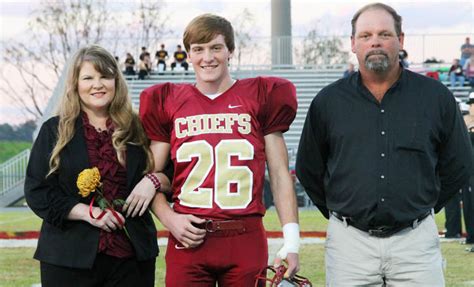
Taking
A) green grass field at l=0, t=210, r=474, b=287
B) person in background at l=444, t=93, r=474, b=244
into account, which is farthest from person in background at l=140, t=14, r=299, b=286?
person in background at l=444, t=93, r=474, b=244

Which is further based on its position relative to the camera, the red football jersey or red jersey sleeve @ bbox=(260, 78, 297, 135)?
red jersey sleeve @ bbox=(260, 78, 297, 135)

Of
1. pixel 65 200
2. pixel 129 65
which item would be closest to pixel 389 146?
pixel 65 200

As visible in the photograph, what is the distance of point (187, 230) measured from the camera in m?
4.12

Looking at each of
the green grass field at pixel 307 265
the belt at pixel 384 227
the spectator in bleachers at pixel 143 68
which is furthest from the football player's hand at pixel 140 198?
the spectator in bleachers at pixel 143 68

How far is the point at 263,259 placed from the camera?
4.20 meters

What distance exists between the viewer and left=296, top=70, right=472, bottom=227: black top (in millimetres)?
4180

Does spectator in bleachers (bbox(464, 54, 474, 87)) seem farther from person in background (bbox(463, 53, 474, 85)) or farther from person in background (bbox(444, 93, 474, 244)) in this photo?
person in background (bbox(444, 93, 474, 244))

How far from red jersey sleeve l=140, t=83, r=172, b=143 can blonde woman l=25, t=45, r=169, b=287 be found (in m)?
0.11

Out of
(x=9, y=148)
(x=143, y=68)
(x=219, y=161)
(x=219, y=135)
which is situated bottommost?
(x=9, y=148)

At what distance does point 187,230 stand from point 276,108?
27.3 inches

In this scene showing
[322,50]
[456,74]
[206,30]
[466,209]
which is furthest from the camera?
[322,50]

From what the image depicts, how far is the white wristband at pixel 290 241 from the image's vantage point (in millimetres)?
4148

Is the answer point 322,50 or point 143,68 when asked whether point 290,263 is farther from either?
point 322,50

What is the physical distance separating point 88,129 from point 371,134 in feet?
4.36
